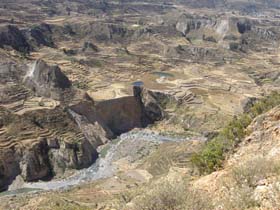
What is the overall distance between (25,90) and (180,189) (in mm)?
58458

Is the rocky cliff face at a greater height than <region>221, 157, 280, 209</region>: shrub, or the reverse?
<region>221, 157, 280, 209</region>: shrub

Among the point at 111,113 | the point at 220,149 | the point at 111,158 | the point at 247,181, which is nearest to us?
the point at 247,181

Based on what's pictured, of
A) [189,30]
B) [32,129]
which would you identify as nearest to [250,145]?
[32,129]

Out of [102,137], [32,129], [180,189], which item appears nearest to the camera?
[180,189]

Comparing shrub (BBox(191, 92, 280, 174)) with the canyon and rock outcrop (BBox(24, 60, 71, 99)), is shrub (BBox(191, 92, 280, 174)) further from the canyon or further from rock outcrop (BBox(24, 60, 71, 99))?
rock outcrop (BBox(24, 60, 71, 99))

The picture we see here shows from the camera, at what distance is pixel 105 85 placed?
9269 centimetres

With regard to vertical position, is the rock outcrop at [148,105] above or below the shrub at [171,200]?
below

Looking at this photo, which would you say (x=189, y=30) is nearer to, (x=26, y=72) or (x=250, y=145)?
(x=26, y=72)

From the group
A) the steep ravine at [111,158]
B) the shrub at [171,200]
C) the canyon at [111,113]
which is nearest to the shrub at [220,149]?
the canyon at [111,113]

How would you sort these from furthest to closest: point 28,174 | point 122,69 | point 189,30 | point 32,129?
point 189,30, point 122,69, point 32,129, point 28,174

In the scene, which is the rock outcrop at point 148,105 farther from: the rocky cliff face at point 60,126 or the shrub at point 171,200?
the shrub at point 171,200

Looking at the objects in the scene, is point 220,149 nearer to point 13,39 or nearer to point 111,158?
point 111,158

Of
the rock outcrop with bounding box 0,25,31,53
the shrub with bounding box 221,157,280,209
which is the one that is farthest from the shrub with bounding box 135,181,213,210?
the rock outcrop with bounding box 0,25,31,53

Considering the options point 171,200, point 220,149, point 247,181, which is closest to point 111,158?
point 220,149
